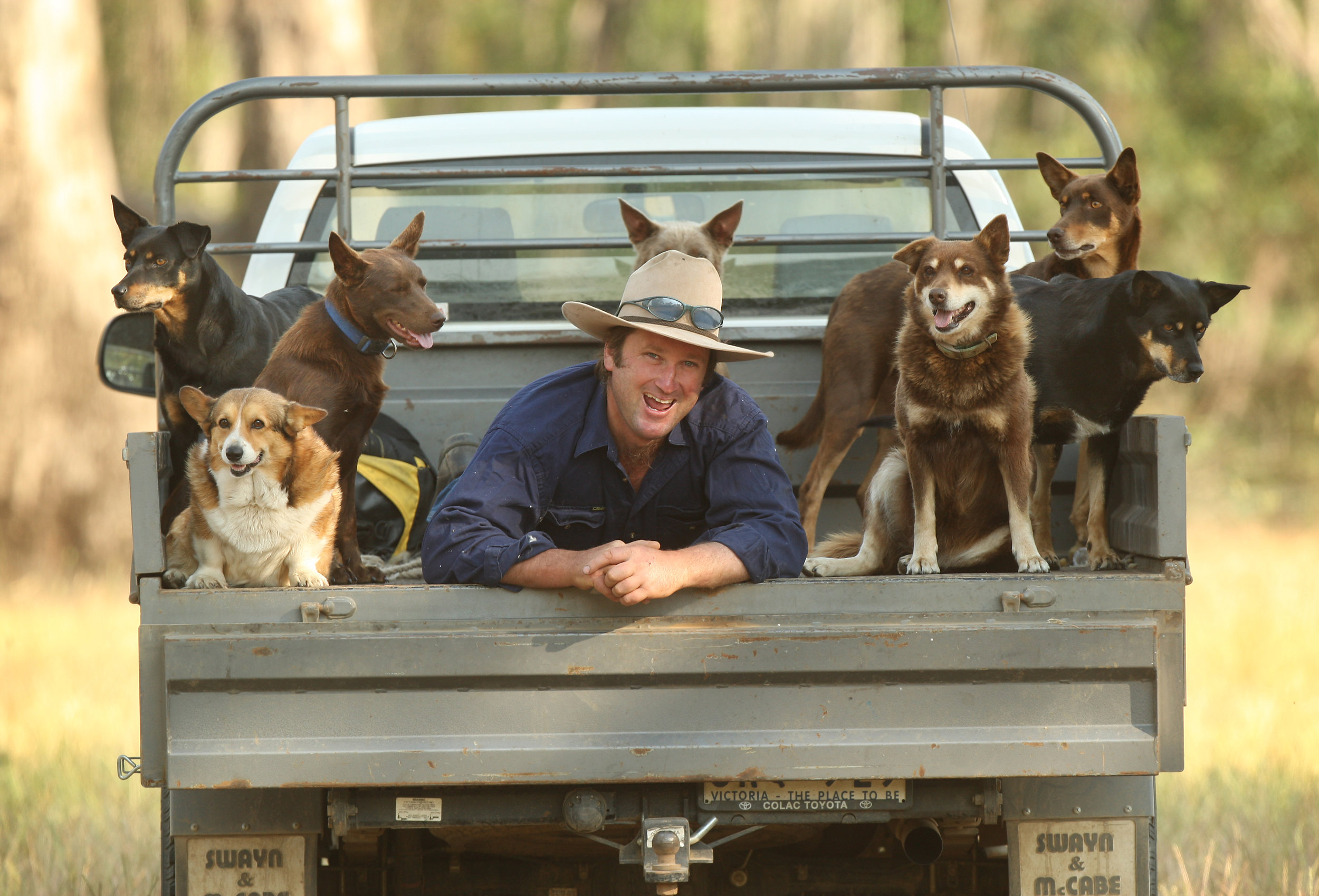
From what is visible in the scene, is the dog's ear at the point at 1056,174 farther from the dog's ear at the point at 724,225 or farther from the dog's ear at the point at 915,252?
the dog's ear at the point at 724,225

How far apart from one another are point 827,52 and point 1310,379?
9.32 m

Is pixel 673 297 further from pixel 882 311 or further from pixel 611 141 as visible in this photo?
pixel 611 141

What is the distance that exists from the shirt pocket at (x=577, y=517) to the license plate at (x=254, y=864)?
1049 mm

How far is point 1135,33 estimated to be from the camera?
21.8 metres

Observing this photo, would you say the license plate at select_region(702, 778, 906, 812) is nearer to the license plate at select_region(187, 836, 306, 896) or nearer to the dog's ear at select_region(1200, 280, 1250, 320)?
the license plate at select_region(187, 836, 306, 896)

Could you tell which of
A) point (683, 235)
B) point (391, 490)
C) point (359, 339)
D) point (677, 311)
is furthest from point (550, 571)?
point (683, 235)

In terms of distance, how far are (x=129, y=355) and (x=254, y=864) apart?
7.79 ft

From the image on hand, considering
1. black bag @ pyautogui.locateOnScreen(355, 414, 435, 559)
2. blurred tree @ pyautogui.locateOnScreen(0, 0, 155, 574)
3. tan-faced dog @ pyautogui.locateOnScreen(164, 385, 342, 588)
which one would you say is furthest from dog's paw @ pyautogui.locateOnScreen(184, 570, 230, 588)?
blurred tree @ pyautogui.locateOnScreen(0, 0, 155, 574)

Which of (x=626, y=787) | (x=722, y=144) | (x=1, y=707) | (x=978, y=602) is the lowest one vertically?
(x=1, y=707)

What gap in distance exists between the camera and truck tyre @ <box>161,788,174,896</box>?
3.31m

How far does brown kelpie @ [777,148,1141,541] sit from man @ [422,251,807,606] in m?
0.66

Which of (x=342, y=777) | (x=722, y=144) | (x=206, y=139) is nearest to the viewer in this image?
(x=342, y=777)

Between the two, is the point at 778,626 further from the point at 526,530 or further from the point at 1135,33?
the point at 1135,33

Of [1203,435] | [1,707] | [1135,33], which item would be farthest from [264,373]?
[1135,33]
